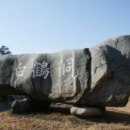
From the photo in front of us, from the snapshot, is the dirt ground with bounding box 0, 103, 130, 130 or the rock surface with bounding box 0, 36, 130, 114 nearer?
the dirt ground with bounding box 0, 103, 130, 130

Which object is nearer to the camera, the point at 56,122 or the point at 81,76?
the point at 56,122

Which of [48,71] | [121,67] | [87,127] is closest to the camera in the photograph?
[87,127]

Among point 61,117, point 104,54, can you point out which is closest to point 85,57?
point 104,54

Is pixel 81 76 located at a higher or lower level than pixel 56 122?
higher

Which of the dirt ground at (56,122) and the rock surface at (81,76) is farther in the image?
the rock surface at (81,76)

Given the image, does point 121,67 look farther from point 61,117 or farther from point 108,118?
point 61,117

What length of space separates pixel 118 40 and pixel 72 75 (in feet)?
6.01

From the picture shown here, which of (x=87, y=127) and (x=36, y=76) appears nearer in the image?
(x=87, y=127)

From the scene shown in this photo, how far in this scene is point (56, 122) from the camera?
30.2ft

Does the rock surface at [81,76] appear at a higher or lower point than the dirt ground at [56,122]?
higher

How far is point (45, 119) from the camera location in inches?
380

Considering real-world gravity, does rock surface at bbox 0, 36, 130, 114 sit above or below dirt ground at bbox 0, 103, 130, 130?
above

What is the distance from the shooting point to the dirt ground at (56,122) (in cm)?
851

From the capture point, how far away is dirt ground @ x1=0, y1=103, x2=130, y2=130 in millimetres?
8509
